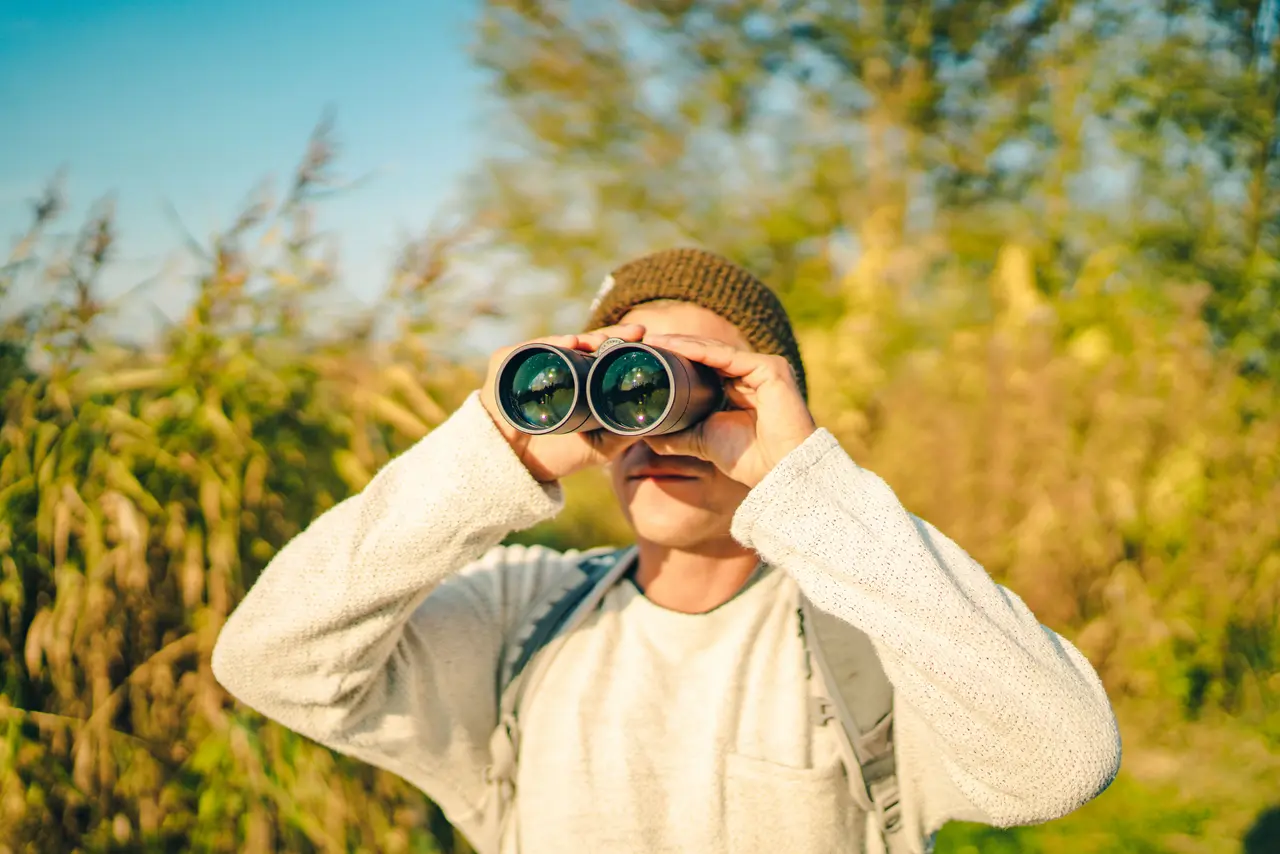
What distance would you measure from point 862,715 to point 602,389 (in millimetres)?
683

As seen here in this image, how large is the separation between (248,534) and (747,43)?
956 cm

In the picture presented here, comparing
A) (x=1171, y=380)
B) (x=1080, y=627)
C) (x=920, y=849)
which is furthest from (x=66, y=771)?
(x=1171, y=380)

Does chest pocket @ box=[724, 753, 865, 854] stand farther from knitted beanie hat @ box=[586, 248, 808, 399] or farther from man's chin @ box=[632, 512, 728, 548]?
knitted beanie hat @ box=[586, 248, 808, 399]

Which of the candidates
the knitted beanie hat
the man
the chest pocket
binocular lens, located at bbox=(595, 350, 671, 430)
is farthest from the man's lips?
the chest pocket

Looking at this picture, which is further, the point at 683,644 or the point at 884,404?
the point at 884,404

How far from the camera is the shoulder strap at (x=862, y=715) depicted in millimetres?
1390

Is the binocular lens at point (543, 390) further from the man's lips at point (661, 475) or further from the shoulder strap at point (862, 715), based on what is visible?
the shoulder strap at point (862, 715)

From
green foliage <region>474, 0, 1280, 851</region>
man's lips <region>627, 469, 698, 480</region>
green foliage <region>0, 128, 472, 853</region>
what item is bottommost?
green foliage <region>474, 0, 1280, 851</region>

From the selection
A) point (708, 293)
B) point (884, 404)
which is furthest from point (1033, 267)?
point (708, 293)

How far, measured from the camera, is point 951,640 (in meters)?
1.20

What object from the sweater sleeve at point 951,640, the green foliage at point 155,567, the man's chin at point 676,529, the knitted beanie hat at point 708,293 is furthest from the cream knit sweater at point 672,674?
the green foliage at point 155,567

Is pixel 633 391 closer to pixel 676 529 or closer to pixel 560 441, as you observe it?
pixel 560 441

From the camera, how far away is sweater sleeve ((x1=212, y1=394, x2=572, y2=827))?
139 cm

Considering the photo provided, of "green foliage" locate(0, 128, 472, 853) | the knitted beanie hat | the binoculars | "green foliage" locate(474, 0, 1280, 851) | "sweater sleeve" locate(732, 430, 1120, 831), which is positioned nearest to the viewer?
"sweater sleeve" locate(732, 430, 1120, 831)
